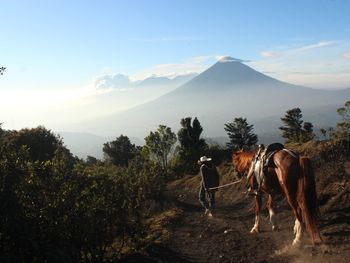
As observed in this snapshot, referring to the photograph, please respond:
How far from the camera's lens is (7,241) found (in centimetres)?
668

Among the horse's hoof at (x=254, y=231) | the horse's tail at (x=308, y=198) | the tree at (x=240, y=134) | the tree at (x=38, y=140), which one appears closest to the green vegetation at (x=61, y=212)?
the horse's hoof at (x=254, y=231)

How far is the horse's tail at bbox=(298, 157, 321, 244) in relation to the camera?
8266 millimetres

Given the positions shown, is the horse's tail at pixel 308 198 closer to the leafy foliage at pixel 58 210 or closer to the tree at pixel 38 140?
the leafy foliage at pixel 58 210

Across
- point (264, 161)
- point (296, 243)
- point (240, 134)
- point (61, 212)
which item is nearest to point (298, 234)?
point (296, 243)

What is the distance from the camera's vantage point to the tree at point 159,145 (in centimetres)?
5644

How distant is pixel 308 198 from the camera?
8461mm

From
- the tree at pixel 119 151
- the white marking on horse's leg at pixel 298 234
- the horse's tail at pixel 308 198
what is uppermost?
the horse's tail at pixel 308 198

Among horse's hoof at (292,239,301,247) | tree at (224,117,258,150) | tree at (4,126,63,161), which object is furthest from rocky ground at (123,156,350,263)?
tree at (224,117,258,150)

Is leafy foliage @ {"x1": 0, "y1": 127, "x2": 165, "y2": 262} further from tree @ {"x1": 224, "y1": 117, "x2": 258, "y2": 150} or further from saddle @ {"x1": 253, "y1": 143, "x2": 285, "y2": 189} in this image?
tree @ {"x1": 224, "y1": 117, "x2": 258, "y2": 150}

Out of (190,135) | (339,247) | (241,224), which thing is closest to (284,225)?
(241,224)

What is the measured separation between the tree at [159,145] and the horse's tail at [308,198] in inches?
1876

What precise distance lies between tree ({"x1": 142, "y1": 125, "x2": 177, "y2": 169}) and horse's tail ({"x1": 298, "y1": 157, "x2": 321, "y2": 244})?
156 ft

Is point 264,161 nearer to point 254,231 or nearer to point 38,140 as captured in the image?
point 254,231

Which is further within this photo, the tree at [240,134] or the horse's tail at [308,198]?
the tree at [240,134]
